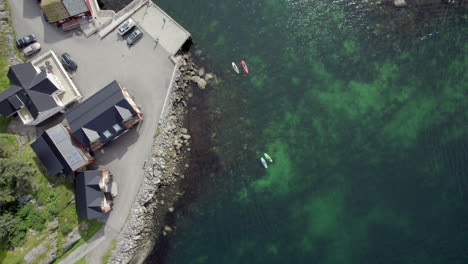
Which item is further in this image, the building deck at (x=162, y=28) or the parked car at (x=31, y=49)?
the building deck at (x=162, y=28)

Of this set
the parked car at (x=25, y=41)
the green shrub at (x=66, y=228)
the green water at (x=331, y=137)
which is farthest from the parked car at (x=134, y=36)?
the green shrub at (x=66, y=228)

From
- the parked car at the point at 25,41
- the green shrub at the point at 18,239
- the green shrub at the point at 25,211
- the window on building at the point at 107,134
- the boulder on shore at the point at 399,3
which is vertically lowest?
the green shrub at the point at 18,239

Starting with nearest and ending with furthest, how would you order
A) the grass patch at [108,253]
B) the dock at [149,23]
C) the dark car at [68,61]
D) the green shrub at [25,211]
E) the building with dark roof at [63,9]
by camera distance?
1. the building with dark roof at [63,9]
2. the green shrub at [25,211]
3. the dark car at [68,61]
4. the grass patch at [108,253]
5. the dock at [149,23]

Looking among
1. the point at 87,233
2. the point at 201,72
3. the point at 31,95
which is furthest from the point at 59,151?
the point at 201,72

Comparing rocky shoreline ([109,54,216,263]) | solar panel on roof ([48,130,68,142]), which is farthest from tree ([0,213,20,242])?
rocky shoreline ([109,54,216,263])

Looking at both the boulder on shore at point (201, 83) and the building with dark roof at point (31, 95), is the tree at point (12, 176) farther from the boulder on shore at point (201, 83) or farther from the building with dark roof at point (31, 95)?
the boulder on shore at point (201, 83)

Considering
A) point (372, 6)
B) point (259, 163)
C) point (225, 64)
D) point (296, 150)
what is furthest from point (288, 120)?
point (372, 6)

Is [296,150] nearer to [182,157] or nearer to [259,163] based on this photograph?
[259,163]
